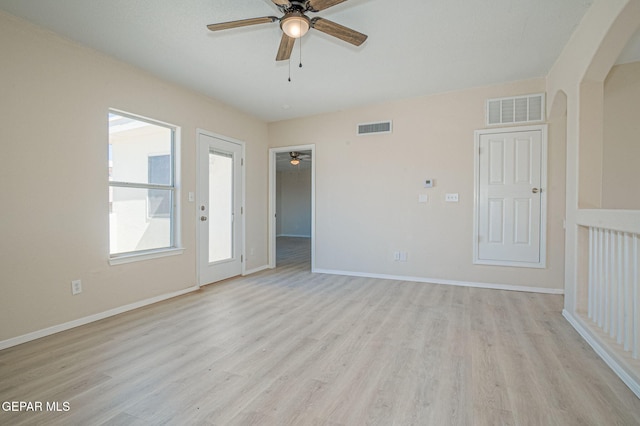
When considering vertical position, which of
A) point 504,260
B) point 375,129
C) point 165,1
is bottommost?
point 504,260

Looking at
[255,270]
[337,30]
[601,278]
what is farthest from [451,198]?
[255,270]

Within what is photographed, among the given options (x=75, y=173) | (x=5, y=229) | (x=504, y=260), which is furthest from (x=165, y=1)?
(x=504, y=260)

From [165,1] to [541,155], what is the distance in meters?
4.48

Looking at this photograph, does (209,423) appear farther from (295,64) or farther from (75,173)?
(295,64)

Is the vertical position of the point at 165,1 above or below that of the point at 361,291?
above

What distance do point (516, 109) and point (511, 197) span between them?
1174 millimetres

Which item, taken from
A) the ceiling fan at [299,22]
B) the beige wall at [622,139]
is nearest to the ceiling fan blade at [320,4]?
the ceiling fan at [299,22]

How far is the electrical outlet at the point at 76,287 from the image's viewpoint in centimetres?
284

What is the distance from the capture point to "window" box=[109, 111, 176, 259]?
10.6 ft

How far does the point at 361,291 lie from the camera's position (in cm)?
402

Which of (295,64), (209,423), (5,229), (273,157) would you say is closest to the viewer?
(209,423)

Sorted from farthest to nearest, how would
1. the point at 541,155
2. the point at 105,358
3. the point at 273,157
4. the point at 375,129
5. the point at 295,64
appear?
the point at 273,157 → the point at 375,129 → the point at 541,155 → the point at 295,64 → the point at 105,358

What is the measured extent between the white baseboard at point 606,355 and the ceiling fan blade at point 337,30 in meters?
2.92

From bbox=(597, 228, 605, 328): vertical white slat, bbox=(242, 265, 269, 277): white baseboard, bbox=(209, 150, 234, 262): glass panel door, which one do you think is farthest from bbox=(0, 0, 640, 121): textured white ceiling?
bbox=(242, 265, 269, 277): white baseboard
